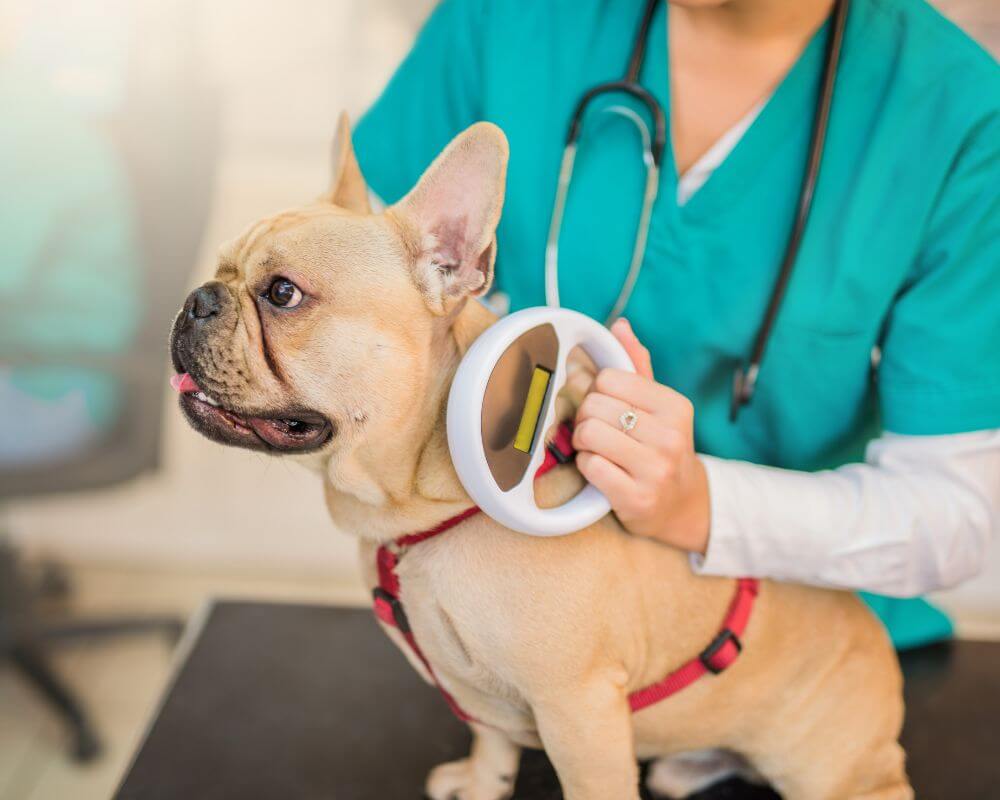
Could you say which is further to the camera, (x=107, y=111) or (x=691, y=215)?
(x=107, y=111)

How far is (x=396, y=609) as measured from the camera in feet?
2.41

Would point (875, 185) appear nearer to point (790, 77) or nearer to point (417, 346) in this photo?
point (790, 77)

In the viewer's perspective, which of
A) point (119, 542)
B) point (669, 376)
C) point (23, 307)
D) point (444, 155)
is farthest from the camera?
point (119, 542)

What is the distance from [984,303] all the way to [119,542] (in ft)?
5.57

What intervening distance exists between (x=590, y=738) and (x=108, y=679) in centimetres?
144

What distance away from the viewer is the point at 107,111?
61.2 inches

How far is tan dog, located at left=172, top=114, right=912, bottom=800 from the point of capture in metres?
0.65

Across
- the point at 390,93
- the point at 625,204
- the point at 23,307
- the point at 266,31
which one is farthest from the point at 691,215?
the point at 23,307

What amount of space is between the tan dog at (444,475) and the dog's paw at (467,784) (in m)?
0.11

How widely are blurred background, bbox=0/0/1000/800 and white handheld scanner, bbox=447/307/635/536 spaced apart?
952 millimetres

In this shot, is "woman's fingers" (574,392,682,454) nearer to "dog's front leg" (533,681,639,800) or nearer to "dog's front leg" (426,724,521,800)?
"dog's front leg" (533,681,639,800)

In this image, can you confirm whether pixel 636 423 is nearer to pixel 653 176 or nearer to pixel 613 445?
pixel 613 445

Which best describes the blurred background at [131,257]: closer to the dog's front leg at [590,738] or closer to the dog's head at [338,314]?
the dog's head at [338,314]

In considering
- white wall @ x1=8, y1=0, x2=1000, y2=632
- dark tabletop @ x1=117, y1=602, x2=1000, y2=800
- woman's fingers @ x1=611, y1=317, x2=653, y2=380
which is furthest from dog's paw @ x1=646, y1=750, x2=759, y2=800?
white wall @ x1=8, y1=0, x2=1000, y2=632
